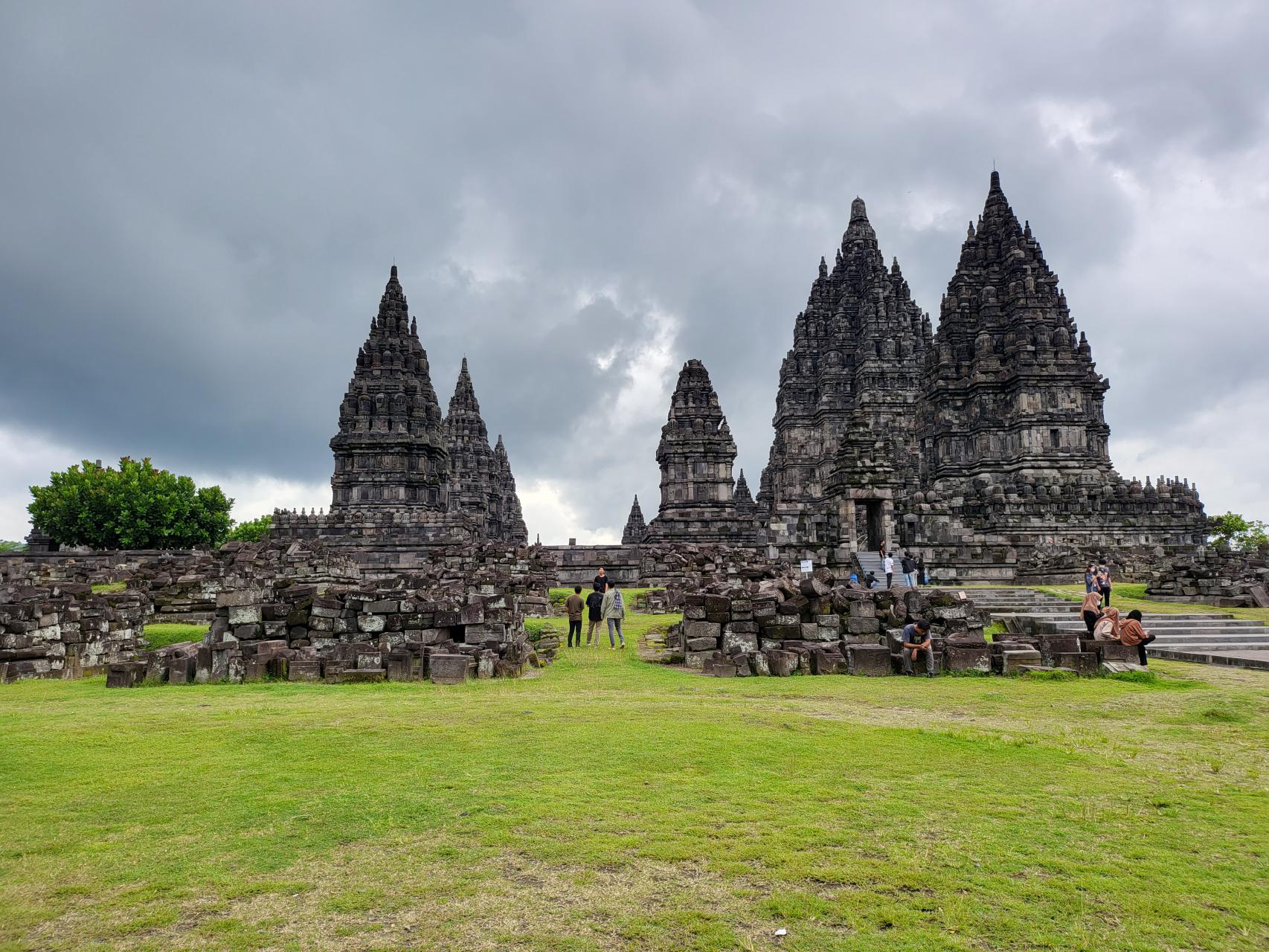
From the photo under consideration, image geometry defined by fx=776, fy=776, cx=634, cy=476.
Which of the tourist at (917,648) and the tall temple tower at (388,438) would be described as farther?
the tall temple tower at (388,438)

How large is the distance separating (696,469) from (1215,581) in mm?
21195

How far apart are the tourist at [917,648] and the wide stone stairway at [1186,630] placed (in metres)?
3.10

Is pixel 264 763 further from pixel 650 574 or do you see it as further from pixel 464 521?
pixel 464 521

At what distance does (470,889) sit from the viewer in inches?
158

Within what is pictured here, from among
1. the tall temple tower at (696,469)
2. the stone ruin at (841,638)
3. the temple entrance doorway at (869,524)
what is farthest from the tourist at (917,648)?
the tall temple tower at (696,469)

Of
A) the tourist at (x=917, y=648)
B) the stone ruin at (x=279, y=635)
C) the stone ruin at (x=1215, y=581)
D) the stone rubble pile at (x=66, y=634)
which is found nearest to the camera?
the stone ruin at (x=279, y=635)

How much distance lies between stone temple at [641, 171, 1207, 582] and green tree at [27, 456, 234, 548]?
30630 mm

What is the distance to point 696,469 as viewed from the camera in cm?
3806

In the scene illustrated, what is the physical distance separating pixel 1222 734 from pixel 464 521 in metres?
33.3

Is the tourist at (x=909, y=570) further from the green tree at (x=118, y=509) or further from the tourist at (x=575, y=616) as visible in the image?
the green tree at (x=118, y=509)

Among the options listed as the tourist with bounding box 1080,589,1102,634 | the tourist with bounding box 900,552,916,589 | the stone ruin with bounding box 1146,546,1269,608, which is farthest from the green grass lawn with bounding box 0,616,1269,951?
the stone ruin with bounding box 1146,546,1269,608

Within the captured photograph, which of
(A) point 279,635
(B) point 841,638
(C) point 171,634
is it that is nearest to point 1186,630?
(B) point 841,638

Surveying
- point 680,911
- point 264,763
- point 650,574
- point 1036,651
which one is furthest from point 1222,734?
point 650,574

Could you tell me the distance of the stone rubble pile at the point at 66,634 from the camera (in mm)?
12453
